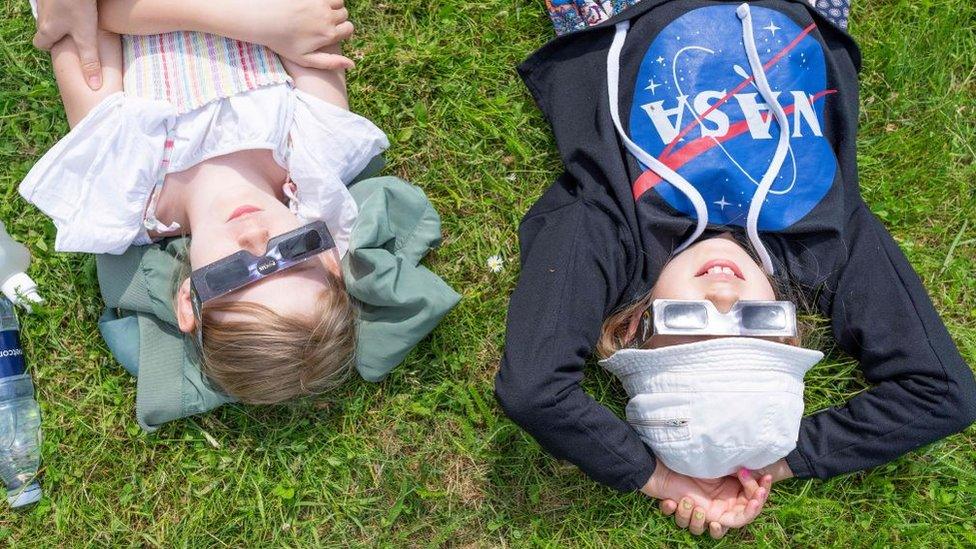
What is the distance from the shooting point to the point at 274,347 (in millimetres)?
2682

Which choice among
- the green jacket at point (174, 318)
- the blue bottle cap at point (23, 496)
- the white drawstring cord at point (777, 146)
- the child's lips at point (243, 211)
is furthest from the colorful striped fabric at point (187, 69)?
the white drawstring cord at point (777, 146)

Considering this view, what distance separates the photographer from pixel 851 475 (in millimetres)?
3381

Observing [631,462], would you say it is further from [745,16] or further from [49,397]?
[49,397]

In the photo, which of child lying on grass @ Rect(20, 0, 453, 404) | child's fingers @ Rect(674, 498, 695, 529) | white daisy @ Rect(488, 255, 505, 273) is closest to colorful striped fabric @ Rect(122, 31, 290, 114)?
child lying on grass @ Rect(20, 0, 453, 404)

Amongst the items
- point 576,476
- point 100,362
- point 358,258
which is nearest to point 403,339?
point 358,258

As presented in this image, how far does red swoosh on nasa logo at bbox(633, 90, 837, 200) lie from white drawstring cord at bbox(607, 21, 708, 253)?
28mm

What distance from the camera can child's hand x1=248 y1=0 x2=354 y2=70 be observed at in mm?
2965

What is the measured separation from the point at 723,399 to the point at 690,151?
1007 millimetres

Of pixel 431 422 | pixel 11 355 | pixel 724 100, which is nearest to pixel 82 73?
pixel 11 355

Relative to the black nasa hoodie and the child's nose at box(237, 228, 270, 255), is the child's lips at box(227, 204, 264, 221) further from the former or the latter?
the black nasa hoodie

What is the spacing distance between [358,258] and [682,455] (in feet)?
4.98

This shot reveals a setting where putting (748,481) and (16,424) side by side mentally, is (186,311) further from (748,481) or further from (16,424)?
(748,481)

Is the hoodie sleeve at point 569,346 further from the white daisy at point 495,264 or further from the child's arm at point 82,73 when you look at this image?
the child's arm at point 82,73

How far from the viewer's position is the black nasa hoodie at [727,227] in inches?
115
